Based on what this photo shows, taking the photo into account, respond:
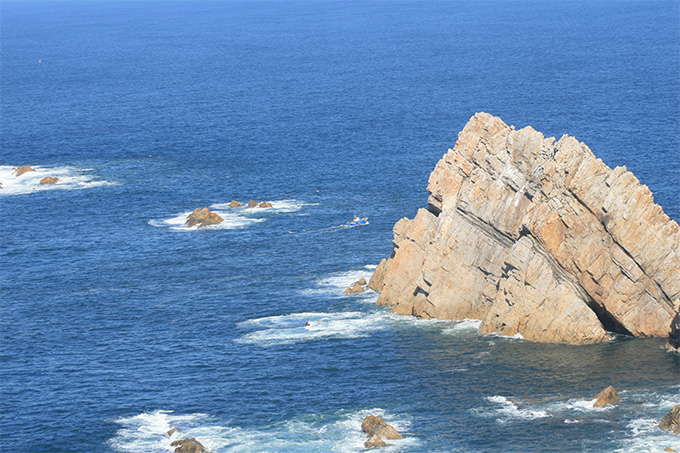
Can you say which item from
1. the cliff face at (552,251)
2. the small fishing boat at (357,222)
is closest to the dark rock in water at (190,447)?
the cliff face at (552,251)

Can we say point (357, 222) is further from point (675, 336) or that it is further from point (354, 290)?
point (675, 336)

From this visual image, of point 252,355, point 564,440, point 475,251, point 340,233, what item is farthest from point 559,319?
point 340,233

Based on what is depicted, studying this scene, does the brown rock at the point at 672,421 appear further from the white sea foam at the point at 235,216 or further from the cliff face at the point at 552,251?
the white sea foam at the point at 235,216

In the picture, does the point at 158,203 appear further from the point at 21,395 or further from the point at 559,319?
the point at 559,319

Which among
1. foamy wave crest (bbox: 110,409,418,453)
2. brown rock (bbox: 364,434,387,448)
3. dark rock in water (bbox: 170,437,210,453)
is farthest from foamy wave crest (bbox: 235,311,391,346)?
brown rock (bbox: 364,434,387,448)

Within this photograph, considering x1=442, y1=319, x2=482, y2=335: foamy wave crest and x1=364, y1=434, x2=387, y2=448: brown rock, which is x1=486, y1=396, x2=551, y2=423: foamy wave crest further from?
x1=442, y1=319, x2=482, y2=335: foamy wave crest

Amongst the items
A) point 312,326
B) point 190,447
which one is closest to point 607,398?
point 190,447
